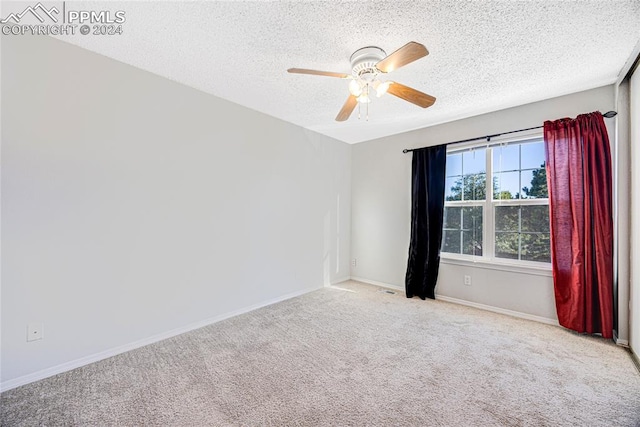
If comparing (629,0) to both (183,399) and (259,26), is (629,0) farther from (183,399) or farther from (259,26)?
(183,399)

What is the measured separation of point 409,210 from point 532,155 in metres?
1.61

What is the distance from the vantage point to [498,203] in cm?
328

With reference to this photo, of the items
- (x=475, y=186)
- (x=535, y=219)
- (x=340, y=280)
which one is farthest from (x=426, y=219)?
(x=340, y=280)

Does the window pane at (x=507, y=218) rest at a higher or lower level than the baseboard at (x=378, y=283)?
higher

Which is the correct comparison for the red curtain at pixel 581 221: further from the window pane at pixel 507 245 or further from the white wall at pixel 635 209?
the window pane at pixel 507 245

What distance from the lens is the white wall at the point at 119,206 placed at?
185 centimetres

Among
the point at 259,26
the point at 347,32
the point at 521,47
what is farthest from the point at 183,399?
the point at 521,47

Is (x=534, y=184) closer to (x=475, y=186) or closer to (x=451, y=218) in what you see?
(x=475, y=186)

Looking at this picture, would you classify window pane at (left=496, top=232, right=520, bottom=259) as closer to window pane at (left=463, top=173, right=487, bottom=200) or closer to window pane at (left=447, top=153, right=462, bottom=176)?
window pane at (left=463, top=173, right=487, bottom=200)

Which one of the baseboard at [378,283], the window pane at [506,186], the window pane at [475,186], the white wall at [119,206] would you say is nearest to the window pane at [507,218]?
the window pane at [506,186]

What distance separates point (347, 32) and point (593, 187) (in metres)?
2.78

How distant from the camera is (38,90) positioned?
6.25 ft

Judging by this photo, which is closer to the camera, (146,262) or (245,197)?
(146,262)

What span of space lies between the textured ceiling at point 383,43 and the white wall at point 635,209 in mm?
301
